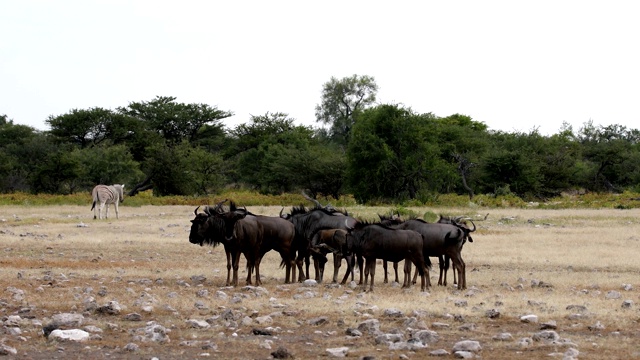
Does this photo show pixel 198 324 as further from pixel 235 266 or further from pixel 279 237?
pixel 279 237

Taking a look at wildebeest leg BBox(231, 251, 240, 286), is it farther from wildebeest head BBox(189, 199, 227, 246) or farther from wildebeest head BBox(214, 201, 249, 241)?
wildebeest head BBox(189, 199, 227, 246)

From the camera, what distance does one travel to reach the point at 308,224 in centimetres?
1833

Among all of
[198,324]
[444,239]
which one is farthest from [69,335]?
[444,239]

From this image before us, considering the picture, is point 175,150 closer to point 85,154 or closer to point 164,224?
point 85,154

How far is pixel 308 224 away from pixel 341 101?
78.0 metres

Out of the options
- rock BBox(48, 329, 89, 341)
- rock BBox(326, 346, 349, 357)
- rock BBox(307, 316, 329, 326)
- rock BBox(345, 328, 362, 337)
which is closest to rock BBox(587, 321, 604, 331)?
rock BBox(345, 328, 362, 337)

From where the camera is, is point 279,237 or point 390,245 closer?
point 390,245

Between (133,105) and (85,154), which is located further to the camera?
(133,105)

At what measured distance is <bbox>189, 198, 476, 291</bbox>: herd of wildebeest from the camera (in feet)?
51.8

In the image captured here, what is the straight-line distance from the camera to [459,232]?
641 inches

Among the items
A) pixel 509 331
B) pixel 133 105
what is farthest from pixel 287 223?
pixel 133 105

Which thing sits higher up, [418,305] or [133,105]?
[133,105]

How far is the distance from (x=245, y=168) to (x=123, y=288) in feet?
206

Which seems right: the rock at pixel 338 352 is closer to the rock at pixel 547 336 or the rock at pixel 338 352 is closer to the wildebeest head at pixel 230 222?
the rock at pixel 547 336
